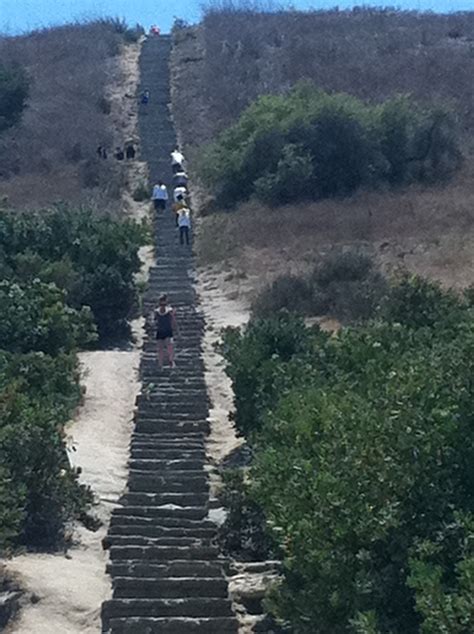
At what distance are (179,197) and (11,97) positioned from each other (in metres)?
16.7

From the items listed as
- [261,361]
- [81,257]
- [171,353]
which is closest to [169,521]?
[261,361]

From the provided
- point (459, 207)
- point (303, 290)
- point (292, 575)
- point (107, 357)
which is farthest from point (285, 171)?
point (292, 575)

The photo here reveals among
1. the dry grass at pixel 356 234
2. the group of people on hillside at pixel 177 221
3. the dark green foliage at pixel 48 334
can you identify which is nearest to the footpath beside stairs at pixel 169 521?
the group of people on hillside at pixel 177 221

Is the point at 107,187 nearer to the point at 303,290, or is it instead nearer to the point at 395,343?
the point at 303,290

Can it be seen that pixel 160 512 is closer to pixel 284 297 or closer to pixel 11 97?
pixel 284 297

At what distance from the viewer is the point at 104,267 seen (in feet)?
94.0

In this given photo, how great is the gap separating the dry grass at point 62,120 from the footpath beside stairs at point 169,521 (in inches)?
631

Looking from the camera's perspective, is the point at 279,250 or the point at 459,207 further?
the point at 459,207

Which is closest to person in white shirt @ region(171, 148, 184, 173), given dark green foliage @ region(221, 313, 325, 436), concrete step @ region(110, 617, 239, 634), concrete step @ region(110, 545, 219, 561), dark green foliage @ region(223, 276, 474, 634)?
dark green foliage @ region(221, 313, 325, 436)

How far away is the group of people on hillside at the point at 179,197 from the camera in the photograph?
3522 centimetres

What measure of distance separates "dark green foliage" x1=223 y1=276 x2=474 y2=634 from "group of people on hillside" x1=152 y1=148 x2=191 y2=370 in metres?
10.1

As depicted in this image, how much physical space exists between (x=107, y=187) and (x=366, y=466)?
110 ft

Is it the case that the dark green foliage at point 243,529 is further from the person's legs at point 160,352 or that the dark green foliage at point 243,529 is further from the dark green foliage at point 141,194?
the dark green foliage at point 141,194

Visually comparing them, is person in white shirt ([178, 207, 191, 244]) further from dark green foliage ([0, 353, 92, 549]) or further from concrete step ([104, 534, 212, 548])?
concrete step ([104, 534, 212, 548])
